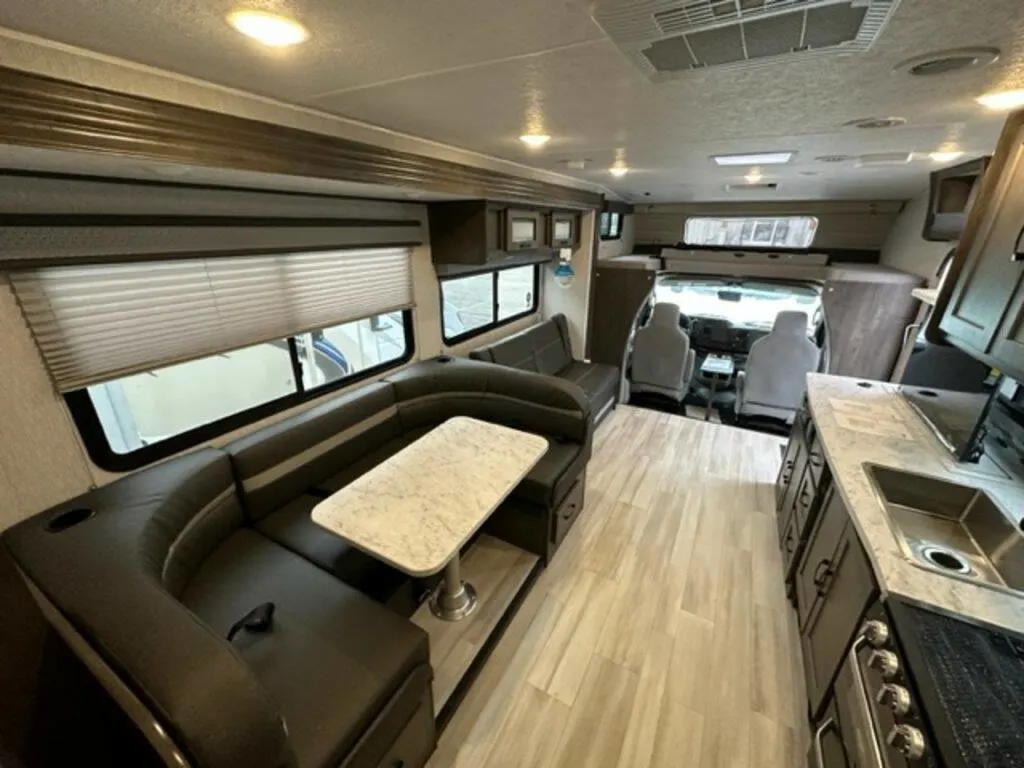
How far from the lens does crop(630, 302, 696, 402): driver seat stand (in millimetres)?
3973

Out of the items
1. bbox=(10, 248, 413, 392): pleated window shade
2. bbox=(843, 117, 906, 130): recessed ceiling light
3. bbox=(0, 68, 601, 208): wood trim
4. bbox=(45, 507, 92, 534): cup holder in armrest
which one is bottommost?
bbox=(45, 507, 92, 534): cup holder in armrest

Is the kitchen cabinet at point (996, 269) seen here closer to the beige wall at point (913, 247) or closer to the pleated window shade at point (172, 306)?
the beige wall at point (913, 247)

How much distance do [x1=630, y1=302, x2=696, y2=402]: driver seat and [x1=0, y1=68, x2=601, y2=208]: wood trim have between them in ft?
9.69

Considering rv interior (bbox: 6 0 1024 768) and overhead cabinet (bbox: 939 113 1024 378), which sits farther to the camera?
overhead cabinet (bbox: 939 113 1024 378)

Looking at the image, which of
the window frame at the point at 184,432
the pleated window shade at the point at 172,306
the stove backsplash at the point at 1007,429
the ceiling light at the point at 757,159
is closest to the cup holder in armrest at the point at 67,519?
the window frame at the point at 184,432

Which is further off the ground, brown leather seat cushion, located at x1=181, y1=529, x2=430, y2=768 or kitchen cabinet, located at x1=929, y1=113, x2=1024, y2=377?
kitchen cabinet, located at x1=929, y1=113, x2=1024, y2=377

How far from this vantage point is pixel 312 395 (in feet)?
7.28

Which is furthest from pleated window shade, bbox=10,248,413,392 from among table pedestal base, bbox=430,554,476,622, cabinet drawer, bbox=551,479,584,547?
cabinet drawer, bbox=551,479,584,547

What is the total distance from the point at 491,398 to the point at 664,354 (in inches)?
91.2

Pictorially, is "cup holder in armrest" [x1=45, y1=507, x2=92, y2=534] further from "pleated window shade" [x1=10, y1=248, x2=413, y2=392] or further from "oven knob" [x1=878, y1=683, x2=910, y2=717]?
"oven knob" [x1=878, y1=683, x2=910, y2=717]

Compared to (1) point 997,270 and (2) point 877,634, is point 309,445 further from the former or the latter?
(1) point 997,270

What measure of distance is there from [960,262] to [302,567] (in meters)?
3.04

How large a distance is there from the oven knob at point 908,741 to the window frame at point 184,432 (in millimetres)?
2451

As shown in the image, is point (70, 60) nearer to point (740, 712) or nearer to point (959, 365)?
point (740, 712)
